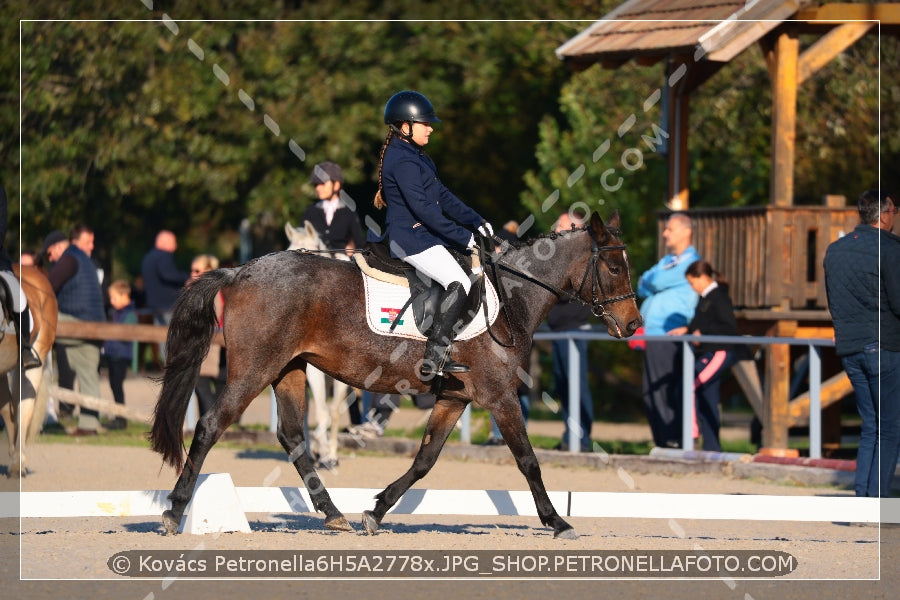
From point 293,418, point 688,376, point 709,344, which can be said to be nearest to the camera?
point 293,418

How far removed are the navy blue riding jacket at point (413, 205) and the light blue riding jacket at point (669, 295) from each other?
5.71 metres

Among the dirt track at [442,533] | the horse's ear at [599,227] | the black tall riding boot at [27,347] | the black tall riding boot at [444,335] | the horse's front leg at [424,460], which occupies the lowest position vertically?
the dirt track at [442,533]

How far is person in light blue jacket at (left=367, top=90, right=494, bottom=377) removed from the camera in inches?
376

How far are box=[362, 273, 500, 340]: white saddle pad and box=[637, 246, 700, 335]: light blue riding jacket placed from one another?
5.61m

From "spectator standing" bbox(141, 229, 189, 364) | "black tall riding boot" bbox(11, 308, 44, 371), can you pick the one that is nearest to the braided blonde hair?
"black tall riding boot" bbox(11, 308, 44, 371)

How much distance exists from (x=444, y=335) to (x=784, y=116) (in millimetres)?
7780

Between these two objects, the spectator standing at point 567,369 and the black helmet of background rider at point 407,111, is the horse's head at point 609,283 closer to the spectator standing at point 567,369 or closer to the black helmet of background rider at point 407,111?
the black helmet of background rider at point 407,111

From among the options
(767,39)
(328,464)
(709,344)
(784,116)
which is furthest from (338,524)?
(767,39)

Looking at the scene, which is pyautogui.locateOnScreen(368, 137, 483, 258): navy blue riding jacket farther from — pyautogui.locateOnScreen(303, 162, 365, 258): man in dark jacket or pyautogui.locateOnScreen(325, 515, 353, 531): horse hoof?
pyautogui.locateOnScreen(303, 162, 365, 258): man in dark jacket

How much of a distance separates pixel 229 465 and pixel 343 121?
1651cm

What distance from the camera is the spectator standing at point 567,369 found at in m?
15.5

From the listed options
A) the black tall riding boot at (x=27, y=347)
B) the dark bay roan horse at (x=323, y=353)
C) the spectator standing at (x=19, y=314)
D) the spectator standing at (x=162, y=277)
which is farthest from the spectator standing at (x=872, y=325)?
the spectator standing at (x=162, y=277)

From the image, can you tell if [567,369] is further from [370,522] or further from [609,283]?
[370,522]

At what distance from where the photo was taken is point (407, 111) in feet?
31.5
